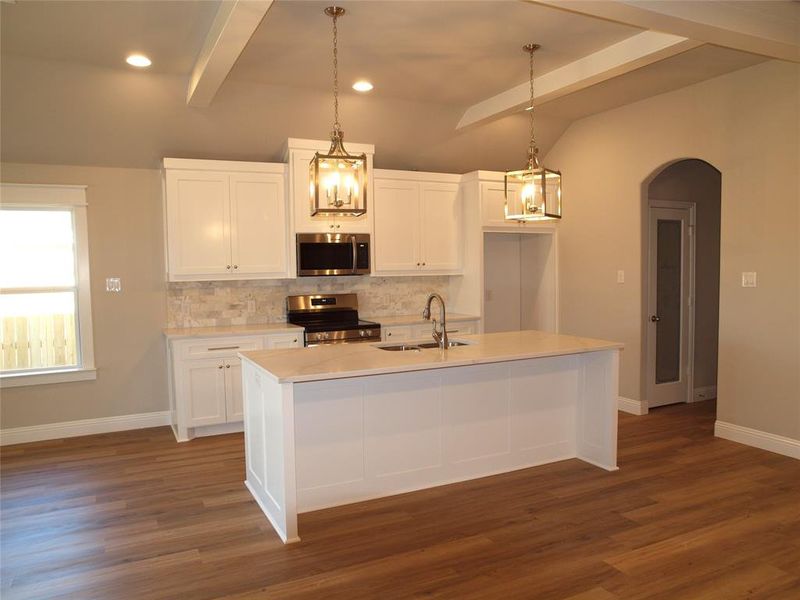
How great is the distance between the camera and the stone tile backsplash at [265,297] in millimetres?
5316

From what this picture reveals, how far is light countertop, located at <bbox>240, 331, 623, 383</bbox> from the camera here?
3.05m

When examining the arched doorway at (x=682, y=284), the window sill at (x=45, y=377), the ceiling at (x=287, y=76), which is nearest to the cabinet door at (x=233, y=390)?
the window sill at (x=45, y=377)

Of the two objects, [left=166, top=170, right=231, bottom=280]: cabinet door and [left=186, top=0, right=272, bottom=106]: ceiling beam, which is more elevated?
[left=186, top=0, right=272, bottom=106]: ceiling beam

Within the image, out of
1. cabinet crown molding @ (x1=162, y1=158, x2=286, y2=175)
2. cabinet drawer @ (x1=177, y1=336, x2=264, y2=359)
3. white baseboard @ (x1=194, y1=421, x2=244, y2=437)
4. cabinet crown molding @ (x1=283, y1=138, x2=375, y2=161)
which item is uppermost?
cabinet crown molding @ (x1=283, y1=138, x2=375, y2=161)

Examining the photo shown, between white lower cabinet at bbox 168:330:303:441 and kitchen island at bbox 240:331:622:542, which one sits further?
white lower cabinet at bbox 168:330:303:441

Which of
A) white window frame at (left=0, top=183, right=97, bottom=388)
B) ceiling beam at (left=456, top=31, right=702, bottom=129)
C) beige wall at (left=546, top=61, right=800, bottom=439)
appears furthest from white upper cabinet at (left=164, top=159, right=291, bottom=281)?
beige wall at (left=546, top=61, right=800, bottom=439)

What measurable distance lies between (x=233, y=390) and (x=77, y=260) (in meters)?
1.71

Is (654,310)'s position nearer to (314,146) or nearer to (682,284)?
(682,284)

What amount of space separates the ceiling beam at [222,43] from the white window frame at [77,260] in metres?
1.40

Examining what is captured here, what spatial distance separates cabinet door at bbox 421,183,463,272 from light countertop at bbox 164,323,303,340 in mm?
1573

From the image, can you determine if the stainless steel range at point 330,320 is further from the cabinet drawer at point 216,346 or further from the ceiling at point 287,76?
the ceiling at point 287,76

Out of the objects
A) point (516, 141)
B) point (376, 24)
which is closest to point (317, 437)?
point (376, 24)

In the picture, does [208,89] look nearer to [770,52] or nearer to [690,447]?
[770,52]

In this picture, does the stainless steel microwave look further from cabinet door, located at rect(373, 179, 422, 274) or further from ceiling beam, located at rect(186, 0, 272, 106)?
ceiling beam, located at rect(186, 0, 272, 106)
